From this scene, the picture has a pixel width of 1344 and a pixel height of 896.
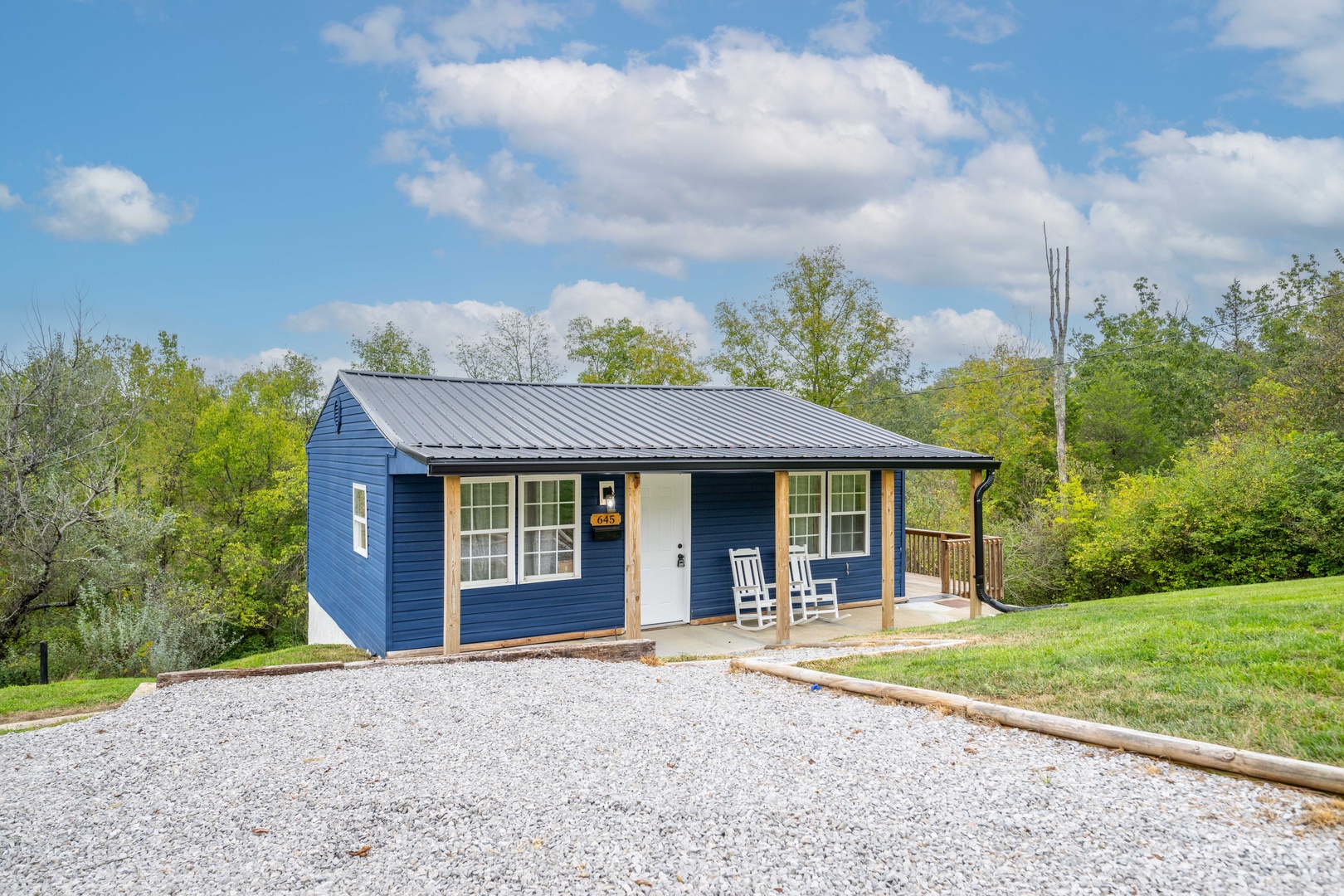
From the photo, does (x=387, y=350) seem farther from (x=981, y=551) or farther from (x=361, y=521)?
(x=981, y=551)

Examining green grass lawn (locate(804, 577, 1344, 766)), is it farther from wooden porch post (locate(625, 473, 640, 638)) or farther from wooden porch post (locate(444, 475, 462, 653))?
wooden porch post (locate(444, 475, 462, 653))

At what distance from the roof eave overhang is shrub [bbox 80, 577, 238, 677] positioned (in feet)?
25.5

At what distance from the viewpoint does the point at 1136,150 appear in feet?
78.5

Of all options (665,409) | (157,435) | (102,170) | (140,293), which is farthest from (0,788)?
(102,170)

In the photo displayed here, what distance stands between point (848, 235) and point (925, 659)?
21.4 meters

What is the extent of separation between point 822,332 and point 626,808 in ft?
75.9

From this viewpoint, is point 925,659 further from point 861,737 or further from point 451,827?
point 451,827

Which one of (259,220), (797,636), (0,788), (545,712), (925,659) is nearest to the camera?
(0,788)

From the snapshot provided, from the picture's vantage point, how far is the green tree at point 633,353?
27.2 meters

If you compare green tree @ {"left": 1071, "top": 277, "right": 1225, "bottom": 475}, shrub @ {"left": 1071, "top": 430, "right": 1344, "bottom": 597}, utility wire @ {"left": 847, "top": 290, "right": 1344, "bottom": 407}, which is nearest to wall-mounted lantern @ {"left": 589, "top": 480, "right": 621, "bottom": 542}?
shrub @ {"left": 1071, "top": 430, "right": 1344, "bottom": 597}

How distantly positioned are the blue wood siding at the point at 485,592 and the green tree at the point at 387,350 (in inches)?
874

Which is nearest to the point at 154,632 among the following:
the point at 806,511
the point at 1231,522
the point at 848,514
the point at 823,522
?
the point at 806,511

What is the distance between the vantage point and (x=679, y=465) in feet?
28.5

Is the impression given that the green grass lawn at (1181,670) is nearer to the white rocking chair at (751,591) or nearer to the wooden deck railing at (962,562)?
the white rocking chair at (751,591)
